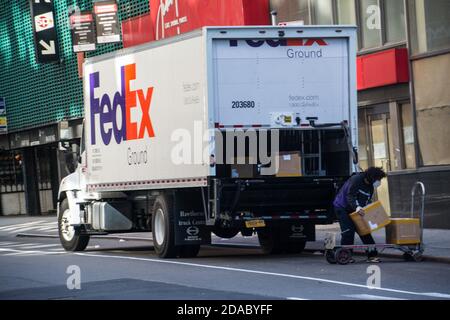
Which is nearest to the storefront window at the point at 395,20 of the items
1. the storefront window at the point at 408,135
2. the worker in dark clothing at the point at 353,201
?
the storefront window at the point at 408,135

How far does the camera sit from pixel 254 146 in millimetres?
16656

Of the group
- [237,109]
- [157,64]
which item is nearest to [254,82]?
[237,109]

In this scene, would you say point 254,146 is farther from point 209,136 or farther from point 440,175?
point 440,175

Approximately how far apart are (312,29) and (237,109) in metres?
1.91

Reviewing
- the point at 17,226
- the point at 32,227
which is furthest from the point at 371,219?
the point at 17,226

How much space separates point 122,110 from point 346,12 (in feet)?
28.1

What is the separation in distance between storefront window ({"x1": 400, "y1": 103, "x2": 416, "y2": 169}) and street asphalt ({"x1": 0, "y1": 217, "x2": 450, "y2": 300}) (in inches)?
189

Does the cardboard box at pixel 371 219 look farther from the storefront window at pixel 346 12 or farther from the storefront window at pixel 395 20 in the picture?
the storefront window at pixel 346 12

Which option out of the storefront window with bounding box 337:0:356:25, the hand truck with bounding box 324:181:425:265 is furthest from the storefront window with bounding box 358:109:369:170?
the hand truck with bounding box 324:181:425:265

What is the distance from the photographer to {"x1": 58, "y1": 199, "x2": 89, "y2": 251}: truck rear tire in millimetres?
20812

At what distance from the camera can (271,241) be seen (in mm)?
18828

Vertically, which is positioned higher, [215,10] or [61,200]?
[215,10]

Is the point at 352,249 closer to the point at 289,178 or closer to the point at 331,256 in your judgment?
the point at 331,256
